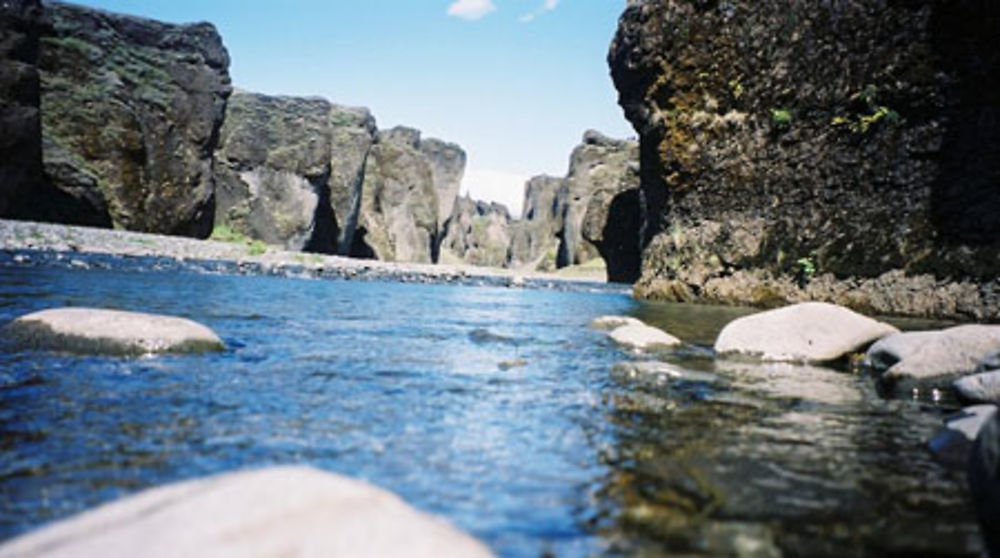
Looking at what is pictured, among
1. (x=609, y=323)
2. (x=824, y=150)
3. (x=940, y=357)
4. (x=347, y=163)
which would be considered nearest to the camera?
(x=940, y=357)

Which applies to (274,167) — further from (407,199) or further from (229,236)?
(407,199)

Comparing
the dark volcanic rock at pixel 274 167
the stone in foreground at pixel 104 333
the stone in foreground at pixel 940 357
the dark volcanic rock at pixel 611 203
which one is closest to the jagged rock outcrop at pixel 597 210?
the dark volcanic rock at pixel 611 203

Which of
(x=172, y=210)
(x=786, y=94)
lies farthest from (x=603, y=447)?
(x=172, y=210)

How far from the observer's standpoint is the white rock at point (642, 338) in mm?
7508

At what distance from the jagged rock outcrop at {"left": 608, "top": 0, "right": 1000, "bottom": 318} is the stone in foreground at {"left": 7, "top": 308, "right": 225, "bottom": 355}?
1576 cm

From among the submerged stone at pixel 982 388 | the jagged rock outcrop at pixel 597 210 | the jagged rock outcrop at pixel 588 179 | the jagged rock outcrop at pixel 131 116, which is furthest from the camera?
the jagged rock outcrop at pixel 588 179

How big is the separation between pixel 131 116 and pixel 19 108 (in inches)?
285

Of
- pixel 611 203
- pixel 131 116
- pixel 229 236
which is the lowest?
pixel 229 236

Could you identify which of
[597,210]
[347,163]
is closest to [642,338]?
[347,163]

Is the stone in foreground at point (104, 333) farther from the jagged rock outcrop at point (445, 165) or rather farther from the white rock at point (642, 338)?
the jagged rock outcrop at point (445, 165)

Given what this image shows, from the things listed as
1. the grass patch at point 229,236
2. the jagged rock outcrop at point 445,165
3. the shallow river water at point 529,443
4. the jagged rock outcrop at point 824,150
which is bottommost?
the shallow river water at point 529,443

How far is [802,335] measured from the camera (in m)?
6.97

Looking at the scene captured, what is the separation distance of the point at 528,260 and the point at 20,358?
149 m

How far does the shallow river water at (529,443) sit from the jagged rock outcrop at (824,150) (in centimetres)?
1146
